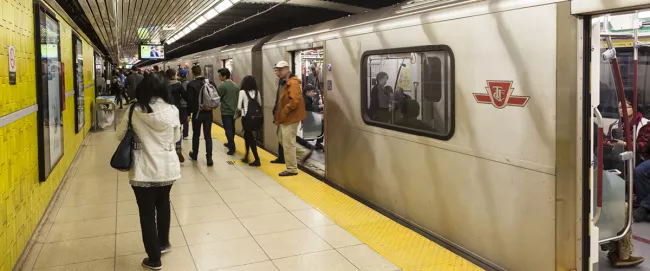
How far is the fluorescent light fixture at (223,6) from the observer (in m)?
6.86

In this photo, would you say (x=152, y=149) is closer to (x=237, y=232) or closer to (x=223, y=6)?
(x=237, y=232)

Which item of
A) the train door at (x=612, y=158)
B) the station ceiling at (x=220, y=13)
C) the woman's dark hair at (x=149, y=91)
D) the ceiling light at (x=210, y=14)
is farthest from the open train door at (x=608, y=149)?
the ceiling light at (x=210, y=14)

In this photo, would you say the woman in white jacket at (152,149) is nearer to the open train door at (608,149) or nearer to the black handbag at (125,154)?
the black handbag at (125,154)

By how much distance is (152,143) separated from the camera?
313 cm

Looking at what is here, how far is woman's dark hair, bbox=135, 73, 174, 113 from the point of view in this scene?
3105 millimetres

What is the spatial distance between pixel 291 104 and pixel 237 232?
202cm

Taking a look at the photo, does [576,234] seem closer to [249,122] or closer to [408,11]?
[408,11]

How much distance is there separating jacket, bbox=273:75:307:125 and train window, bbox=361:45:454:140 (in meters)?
1.24

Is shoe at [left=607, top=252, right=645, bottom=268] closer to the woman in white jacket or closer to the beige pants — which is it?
the woman in white jacket

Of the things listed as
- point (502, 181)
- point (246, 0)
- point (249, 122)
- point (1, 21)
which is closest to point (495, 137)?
point (502, 181)

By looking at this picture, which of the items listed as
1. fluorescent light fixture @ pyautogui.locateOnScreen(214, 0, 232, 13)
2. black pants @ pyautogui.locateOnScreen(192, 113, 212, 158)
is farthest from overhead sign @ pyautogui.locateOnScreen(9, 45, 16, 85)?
fluorescent light fixture @ pyautogui.locateOnScreen(214, 0, 232, 13)

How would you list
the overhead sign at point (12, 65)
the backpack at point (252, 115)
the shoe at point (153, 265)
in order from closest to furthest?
the overhead sign at point (12, 65) < the shoe at point (153, 265) < the backpack at point (252, 115)

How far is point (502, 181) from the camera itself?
2.95 metres

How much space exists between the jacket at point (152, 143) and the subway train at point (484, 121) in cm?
181
